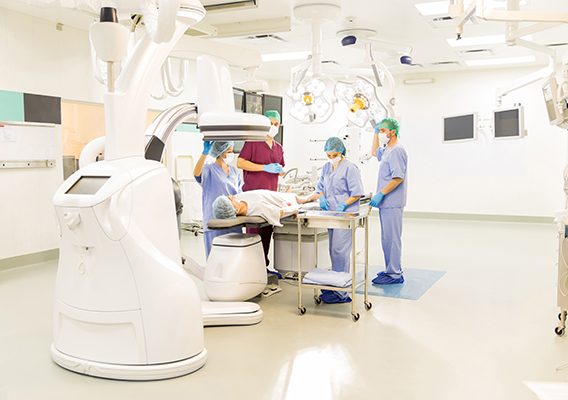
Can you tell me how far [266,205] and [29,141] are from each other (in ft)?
10.9

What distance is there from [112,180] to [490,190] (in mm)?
8303

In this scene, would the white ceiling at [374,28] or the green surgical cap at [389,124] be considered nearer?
the green surgical cap at [389,124]

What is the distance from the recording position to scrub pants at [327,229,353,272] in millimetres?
4383

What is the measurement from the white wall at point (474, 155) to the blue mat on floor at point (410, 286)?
4.75m

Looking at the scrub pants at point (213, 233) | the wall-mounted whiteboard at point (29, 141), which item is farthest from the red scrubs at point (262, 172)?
the wall-mounted whiteboard at point (29, 141)

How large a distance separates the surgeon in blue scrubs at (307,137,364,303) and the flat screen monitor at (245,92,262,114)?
1759mm

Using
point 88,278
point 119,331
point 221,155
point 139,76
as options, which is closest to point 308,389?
point 119,331

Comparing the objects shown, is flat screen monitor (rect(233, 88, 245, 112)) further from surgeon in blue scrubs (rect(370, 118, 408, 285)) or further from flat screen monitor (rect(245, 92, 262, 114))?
surgeon in blue scrubs (rect(370, 118, 408, 285))

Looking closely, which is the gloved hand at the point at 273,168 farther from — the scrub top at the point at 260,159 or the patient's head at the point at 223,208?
the patient's head at the point at 223,208

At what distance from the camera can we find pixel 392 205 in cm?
497

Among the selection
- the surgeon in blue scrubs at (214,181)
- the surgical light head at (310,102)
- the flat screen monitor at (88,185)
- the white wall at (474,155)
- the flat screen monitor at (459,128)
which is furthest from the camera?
the white wall at (474,155)

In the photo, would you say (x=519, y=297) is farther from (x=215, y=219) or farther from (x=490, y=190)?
(x=490, y=190)

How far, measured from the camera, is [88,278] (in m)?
2.86

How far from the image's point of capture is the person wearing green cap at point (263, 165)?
4.88m
